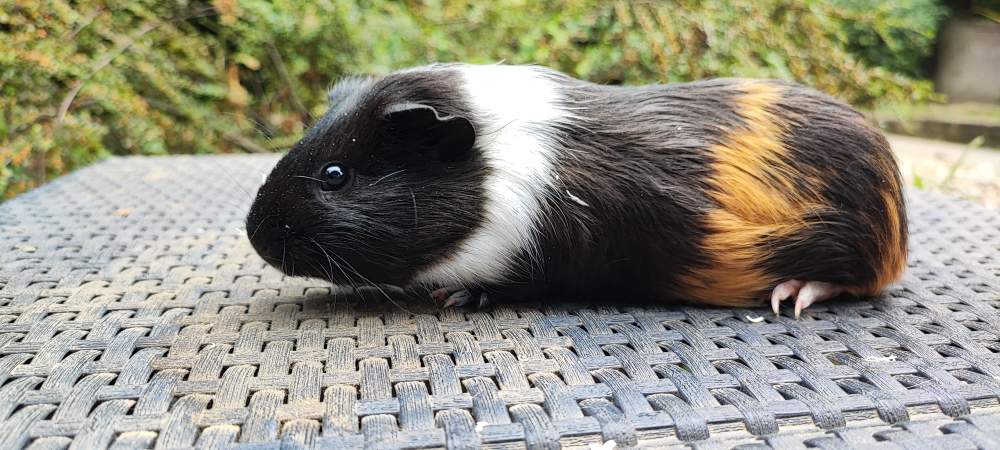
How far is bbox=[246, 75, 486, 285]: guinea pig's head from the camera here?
4.09 feet

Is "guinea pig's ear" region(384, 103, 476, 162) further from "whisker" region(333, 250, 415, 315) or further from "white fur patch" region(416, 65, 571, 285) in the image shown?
"whisker" region(333, 250, 415, 315)

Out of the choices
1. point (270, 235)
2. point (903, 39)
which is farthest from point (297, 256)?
point (903, 39)

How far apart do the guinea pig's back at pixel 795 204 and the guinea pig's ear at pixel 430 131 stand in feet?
1.50

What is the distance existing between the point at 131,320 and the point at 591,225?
804 mm

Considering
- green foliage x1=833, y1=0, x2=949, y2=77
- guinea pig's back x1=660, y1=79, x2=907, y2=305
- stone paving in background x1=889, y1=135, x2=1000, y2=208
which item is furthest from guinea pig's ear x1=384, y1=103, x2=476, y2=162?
green foliage x1=833, y1=0, x2=949, y2=77

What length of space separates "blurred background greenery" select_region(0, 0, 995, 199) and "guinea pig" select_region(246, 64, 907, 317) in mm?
2225

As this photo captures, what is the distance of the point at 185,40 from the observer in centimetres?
350

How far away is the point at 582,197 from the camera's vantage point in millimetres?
1286

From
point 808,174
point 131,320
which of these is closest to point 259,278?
point 131,320

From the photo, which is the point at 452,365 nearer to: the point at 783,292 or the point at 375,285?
the point at 375,285

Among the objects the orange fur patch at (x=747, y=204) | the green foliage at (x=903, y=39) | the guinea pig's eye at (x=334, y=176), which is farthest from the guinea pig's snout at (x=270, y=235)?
the green foliage at (x=903, y=39)

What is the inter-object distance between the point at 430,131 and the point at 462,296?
314mm

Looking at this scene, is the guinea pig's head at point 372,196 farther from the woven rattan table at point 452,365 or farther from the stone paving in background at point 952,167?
the stone paving in background at point 952,167

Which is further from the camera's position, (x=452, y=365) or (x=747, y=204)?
(x=747, y=204)
